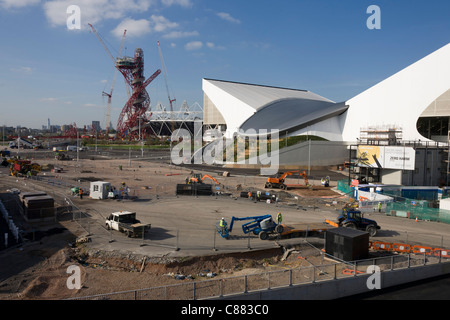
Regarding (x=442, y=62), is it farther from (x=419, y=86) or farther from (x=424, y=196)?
(x=424, y=196)

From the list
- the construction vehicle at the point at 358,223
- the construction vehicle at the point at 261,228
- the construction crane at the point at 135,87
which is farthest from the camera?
the construction crane at the point at 135,87

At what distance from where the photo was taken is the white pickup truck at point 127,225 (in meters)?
16.8

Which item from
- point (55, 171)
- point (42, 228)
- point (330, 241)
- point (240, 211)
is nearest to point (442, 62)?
point (240, 211)

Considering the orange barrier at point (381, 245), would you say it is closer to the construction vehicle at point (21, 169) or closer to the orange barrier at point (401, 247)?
the orange barrier at point (401, 247)

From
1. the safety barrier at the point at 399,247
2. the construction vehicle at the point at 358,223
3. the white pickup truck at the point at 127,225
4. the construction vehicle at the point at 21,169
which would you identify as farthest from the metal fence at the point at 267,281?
the construction vehicle at the point at 21,169

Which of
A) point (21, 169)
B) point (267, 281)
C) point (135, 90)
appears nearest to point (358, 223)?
point (267, 281)

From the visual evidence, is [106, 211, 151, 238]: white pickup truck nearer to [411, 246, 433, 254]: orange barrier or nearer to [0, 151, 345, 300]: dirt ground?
[0, 151, 345, 300]: dirt ground

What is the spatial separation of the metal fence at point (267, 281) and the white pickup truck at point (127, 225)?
611cm

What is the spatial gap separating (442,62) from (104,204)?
147 ft

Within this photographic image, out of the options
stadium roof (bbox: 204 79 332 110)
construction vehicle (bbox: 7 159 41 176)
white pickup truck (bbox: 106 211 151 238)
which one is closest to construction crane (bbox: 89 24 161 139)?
stadium roof (bbox: 204 79 332 110)

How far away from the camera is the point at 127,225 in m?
17.2

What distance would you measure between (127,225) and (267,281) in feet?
28.7

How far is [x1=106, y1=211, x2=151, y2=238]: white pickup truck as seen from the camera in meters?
16.8

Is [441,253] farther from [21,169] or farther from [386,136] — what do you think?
[21,169]
